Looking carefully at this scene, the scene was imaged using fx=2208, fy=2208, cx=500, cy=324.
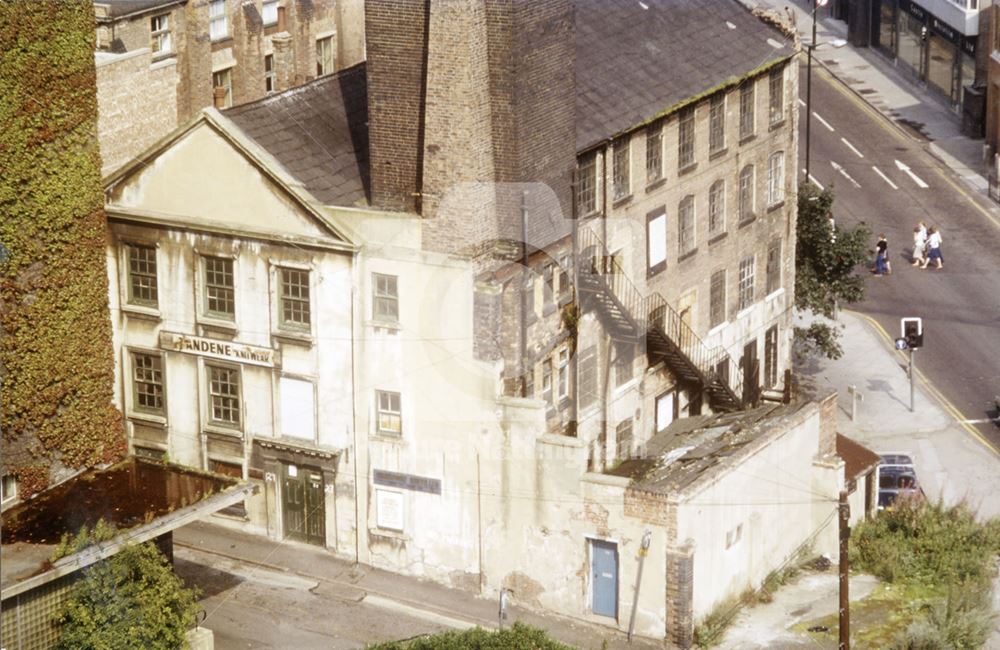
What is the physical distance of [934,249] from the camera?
8144 centimetres

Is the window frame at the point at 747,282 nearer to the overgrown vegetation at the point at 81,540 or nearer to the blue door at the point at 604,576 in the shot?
the blue door at the point at 604,576

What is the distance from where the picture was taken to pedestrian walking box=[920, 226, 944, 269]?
8119 cm

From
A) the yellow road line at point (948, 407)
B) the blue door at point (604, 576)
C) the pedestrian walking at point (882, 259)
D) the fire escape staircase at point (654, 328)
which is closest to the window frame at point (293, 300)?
the fire escape staircase at point (654, 328)

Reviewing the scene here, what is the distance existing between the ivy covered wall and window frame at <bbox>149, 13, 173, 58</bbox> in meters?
14.1

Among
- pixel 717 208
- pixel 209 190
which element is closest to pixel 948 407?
pixel 717 208

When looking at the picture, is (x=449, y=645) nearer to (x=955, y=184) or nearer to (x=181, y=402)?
(x=181, y=402)

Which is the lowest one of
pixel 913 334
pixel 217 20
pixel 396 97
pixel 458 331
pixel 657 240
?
pixel 913 334

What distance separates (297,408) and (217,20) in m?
20.6

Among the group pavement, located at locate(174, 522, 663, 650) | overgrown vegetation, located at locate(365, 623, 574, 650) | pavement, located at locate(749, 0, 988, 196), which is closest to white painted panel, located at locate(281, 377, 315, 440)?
pavement, located at locate(174, 522, 663, 650)

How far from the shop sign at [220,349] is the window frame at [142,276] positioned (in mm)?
930

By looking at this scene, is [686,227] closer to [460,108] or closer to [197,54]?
[460,108]

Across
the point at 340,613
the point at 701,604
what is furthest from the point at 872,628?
the point at 340,613

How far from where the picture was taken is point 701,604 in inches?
2088

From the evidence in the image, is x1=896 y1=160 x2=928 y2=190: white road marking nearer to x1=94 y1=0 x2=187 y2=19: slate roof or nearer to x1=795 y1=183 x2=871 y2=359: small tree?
x1=795 y1=183 x2=871 y2=359: small tree
